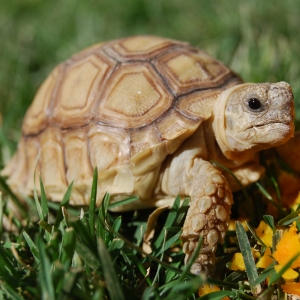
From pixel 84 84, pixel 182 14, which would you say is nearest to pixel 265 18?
pixel 182 14

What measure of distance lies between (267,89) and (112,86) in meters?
0.96

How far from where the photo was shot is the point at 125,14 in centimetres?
568

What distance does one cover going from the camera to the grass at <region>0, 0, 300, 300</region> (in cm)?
162

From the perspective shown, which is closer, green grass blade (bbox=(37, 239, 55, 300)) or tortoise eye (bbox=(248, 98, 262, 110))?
green grass blade (bbox=(37, 239, 55, 300))

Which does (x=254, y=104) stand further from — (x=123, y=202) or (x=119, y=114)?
(x=123, y=202)

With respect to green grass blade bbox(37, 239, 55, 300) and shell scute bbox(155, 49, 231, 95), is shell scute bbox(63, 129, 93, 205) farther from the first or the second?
green grass blade bbox(37, 239, 55, 300)

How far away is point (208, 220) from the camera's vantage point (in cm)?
186

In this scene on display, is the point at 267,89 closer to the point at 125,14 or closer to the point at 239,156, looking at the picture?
the point at 239,156

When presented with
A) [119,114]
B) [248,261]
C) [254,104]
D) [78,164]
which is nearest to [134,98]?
[119,114]

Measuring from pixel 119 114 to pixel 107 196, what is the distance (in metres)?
0.55

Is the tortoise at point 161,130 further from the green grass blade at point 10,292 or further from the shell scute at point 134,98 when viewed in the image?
the green grass blade at point 10,292

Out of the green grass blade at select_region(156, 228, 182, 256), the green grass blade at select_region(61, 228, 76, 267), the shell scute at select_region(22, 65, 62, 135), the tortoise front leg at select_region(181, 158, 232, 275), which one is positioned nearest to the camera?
the green grass blade at select_region(61, 228, 76, 267)

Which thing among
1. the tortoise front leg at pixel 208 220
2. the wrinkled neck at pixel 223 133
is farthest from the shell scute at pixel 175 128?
the tortoise front leg at pixel 208 220

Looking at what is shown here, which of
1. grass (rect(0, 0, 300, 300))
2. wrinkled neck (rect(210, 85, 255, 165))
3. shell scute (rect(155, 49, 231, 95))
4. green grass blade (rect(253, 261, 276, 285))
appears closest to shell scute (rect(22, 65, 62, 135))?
grass (rect(0, 0, 300, 300))
